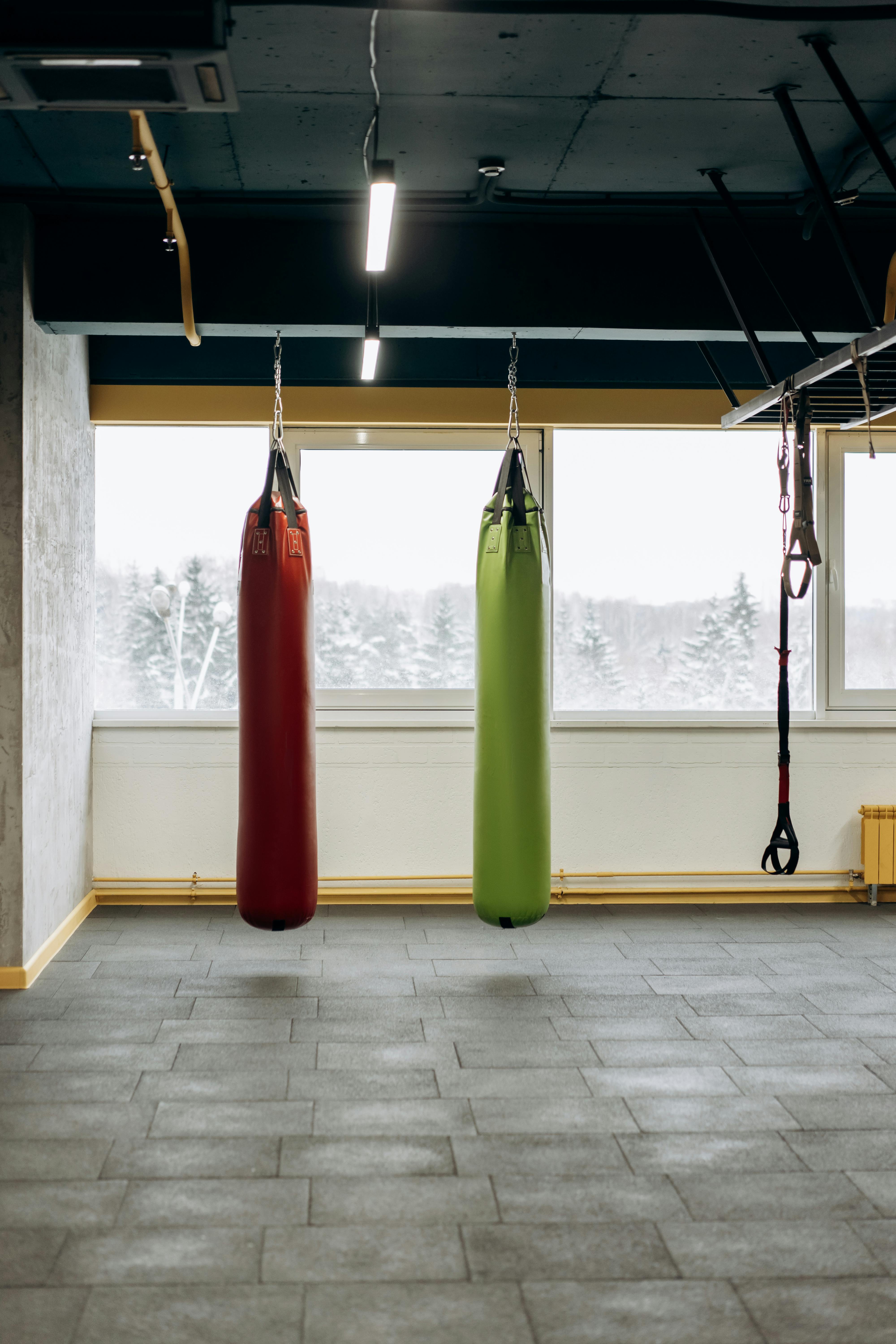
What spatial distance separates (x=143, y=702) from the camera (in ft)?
18.0

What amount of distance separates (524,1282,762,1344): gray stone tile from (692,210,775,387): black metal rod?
2.87m

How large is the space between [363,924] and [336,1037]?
1.55 metres

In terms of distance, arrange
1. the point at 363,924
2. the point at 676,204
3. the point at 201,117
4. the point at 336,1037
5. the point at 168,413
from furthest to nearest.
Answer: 1. the point at 168,413
2. the point at 363,924
3. the point at 676,204
4. the point at 336,1037
5. the point at 201,117

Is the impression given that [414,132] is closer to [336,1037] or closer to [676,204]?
[676,204]

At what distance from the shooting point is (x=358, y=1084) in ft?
10.1

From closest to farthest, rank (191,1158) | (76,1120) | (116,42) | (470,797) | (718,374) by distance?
(116,42)
(191,1158)
(76,1120)
(718,374)
(470,797)

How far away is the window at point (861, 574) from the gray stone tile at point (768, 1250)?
12.3 ft

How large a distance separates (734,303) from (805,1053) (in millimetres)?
2607

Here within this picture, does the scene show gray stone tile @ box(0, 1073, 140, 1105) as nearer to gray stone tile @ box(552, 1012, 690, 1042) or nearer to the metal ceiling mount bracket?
gray stone tile @ box(552, 1012, 690, 1042)

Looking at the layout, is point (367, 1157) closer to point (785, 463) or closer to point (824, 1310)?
point (824, 1310)

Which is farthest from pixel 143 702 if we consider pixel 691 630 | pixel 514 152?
pixel 514 152

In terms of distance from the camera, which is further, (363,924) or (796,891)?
(796,891)

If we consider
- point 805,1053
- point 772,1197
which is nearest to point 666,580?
point 805,1053

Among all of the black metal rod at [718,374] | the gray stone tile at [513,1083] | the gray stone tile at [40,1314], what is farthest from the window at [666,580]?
the gray stone tile at [40,1314]
